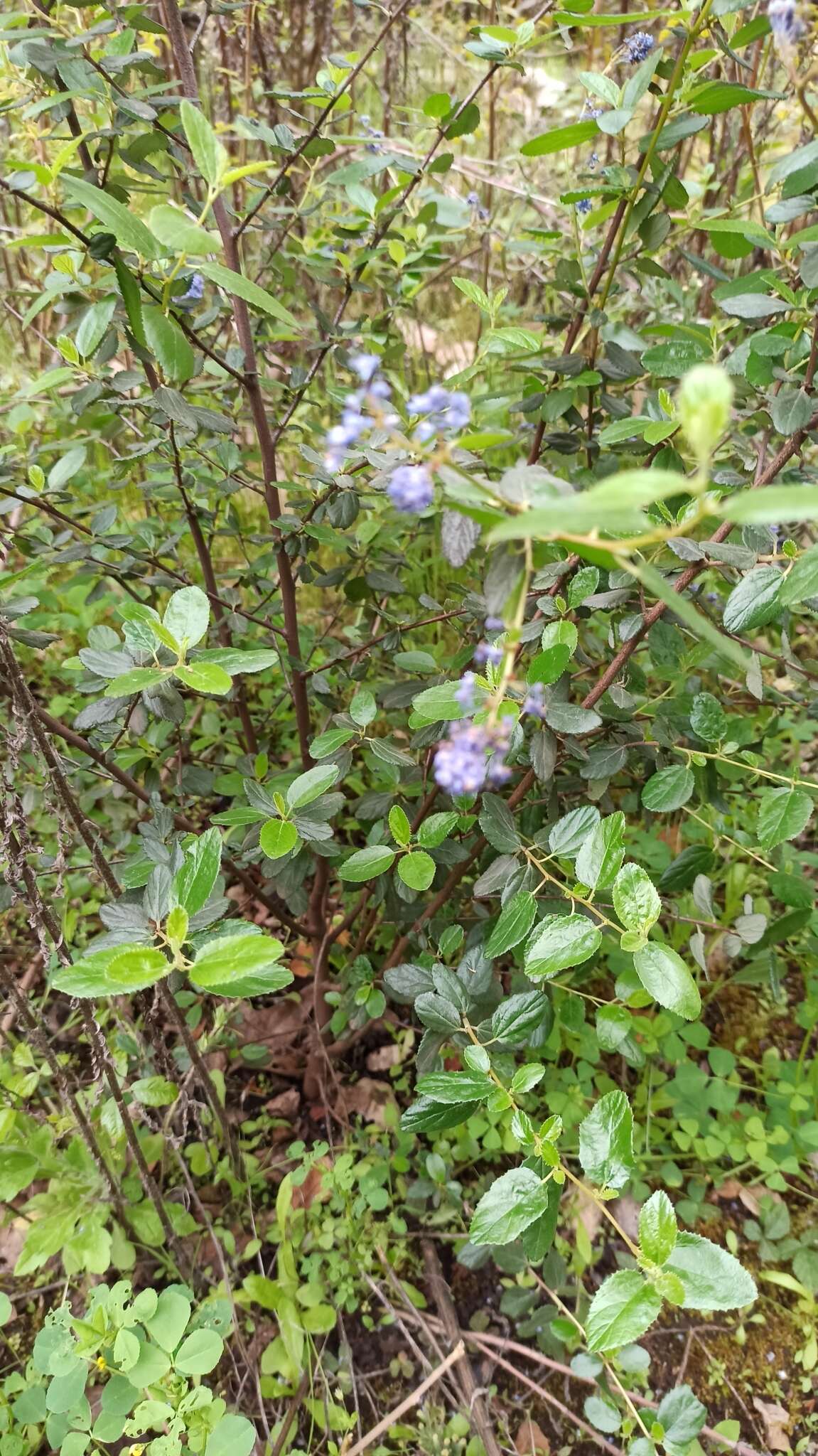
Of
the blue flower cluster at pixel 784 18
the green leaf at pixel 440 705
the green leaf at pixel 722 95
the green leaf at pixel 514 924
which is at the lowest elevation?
the green leaf at pixel 514 924

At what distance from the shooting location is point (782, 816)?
2.81ft

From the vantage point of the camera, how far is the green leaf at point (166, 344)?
758 mm

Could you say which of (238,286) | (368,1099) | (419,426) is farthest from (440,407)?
(368,1099)

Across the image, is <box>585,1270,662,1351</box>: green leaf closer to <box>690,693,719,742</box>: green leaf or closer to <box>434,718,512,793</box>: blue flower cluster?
<box>434,718,512,793</box>: blue flower cluster

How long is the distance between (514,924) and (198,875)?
315 millimetres

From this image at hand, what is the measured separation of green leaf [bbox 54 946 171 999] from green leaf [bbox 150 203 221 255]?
0.51 meters

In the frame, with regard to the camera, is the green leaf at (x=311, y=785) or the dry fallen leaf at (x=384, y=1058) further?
the dry fallen leaf at (x=384, y=1058)

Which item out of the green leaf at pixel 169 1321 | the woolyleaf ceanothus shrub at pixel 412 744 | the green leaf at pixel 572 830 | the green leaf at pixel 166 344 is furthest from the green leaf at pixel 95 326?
the green leaf at pixel 169 1321

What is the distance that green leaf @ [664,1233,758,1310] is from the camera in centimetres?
62

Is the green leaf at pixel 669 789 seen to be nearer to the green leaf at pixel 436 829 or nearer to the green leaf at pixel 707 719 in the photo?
the green leaf at pixel 707 719

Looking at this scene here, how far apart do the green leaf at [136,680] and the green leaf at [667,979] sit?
1.63 ft

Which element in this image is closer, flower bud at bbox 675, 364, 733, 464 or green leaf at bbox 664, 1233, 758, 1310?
flower bud at bbox 675, 364, 733, 464

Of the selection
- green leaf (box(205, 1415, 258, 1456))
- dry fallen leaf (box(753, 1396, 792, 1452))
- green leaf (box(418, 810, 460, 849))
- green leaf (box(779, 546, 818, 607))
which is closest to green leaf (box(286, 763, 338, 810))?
green leaf (box(418, 810, 460, 849))

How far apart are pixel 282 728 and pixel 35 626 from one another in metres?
0.63
